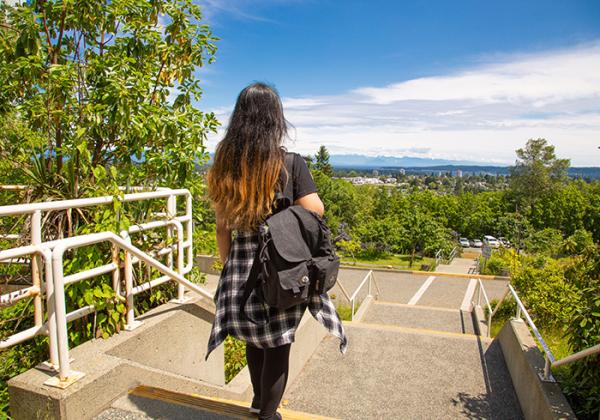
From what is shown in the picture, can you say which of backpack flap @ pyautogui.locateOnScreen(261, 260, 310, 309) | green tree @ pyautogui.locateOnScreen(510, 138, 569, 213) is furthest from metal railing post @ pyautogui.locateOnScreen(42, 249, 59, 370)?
green tree @ pyautogui.locateOnScreen(510, 138, 569, 213)

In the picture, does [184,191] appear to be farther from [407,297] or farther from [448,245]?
[448,245]

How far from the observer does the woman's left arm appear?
79.5 inches

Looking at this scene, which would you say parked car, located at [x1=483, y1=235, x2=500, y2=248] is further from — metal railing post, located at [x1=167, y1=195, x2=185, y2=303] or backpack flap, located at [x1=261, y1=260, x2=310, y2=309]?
backpack flap, located at [x1=261, y1=260, x2=310, y2=309]

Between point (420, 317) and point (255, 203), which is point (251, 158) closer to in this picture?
point (255, 203)

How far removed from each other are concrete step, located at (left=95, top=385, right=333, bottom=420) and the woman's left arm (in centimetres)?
81

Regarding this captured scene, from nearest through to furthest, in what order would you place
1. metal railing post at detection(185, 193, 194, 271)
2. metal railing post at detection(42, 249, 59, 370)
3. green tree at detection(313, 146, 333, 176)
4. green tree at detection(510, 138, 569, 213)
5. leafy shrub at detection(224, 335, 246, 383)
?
metal railing post at detection(42, 249, 59, 370)
metal railing post at detection(185, 193, 194, 271)
leafy shrub at detection(224, 335, 246, 383)
green tree at detection(510, 138, 569, 213)
green tree at detection(313, 146, 333, 176)

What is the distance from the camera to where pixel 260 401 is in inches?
81.7

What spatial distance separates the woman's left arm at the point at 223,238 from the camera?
202 centimetres

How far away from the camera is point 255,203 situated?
1852 mm

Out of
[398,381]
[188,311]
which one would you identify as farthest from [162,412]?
[398,381]

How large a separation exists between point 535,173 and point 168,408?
6234 cm

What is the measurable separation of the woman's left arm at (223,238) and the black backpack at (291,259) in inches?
9.1

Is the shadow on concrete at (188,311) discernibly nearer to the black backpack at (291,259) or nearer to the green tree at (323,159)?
the black backpack at (291,259)

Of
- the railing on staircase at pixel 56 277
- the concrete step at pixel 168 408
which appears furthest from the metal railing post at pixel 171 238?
the concrete step at pixel 168 408
